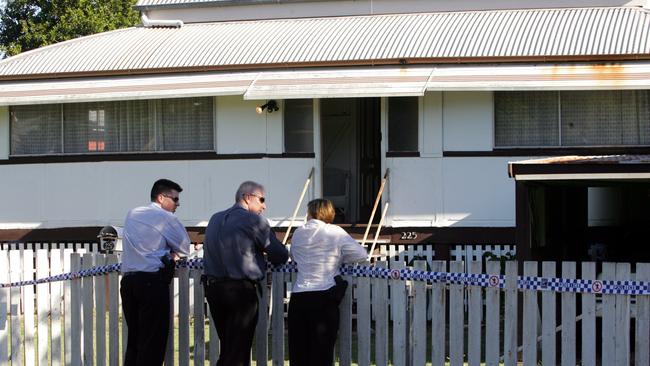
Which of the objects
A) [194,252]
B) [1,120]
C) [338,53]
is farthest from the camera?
[1,120]

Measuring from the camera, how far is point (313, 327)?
9695mm

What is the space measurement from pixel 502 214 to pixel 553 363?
903 cm

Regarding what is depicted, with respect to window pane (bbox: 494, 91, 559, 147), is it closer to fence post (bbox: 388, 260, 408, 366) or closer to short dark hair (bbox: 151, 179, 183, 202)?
short dark hair (bbox: 151, 179, 183, 202)

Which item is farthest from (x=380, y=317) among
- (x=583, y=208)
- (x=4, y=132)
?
(x=4, y=132)

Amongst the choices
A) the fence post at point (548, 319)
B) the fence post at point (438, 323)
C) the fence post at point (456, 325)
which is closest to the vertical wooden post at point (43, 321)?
the fence post at point (438, 323)

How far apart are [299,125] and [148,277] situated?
9007mm

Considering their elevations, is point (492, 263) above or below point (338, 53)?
below

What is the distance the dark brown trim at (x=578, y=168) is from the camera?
13555 mm

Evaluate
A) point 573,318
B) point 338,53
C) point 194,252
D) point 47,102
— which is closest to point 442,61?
point 338,53

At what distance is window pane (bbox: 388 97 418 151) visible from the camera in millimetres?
18609

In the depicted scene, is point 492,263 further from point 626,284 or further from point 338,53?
point 338,53

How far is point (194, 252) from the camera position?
58.2 feet

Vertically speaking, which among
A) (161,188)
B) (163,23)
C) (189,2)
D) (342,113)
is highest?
(189,2)

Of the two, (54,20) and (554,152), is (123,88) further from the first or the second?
(54,20)
